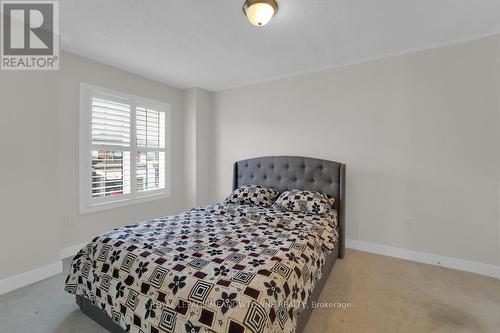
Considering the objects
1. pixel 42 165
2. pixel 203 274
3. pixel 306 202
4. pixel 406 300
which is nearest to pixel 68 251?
pixel 42 165

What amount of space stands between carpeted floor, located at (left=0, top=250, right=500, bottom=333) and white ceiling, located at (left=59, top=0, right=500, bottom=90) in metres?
2.45

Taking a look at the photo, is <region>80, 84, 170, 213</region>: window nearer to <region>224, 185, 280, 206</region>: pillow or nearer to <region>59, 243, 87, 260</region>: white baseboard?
<region>59, 243, 87, 260</region>: white baseboard

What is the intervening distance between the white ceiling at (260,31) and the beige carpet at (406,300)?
8.02 ft

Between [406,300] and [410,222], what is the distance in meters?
1.04

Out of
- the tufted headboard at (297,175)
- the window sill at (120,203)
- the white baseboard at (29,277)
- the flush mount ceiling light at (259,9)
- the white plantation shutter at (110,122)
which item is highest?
the flush mount ceiling light at (259,9)

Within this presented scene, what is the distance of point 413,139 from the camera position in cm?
267

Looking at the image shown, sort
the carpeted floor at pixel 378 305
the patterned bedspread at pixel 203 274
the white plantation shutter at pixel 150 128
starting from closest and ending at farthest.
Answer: the patterned bedspread at pixel 203 274
the carpeted floor at pixel 378 305
the white plantation shutter at pixel 150 128

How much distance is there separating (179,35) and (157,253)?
206 cm

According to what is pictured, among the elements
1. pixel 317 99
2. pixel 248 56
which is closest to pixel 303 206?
pixel 317 99

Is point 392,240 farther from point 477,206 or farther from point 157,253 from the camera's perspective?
point 157,253

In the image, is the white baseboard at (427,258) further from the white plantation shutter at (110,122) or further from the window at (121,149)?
the white plantation shutter at (110,122)

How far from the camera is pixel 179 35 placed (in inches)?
91.3

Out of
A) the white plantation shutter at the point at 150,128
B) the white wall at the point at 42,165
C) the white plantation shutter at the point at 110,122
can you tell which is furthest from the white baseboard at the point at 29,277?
the white plantation shutter at the point at 150,128

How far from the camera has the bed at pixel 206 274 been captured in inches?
46.1
